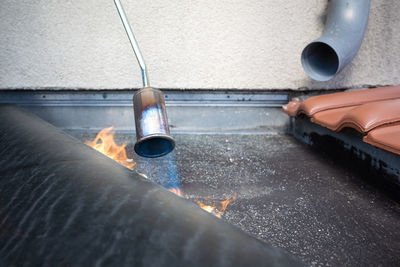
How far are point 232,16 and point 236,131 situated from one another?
972 millimetres

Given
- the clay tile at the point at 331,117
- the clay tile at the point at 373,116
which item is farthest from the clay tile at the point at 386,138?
the clay tile at the point at 331,117

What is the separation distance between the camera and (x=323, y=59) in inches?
72.6

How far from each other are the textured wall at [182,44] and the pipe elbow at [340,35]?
0.23m

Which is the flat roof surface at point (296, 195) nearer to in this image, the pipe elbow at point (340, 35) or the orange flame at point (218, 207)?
the orange flame at point (218, 207)

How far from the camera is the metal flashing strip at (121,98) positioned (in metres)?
2.11

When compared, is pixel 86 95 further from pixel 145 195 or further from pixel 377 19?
pixel 377 19

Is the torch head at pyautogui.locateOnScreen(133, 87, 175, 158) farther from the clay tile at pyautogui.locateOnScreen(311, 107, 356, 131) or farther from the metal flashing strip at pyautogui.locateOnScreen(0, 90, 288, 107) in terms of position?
the metal flashing strip at pyautogui.locateOnScreen(0, 90, 288, 107)

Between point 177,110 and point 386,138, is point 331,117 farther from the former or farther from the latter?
point 177,110

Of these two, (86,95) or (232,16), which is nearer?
(232,16)

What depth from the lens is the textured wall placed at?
6.25 ft

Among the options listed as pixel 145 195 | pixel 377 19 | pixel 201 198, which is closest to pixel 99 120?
pixel 201 198

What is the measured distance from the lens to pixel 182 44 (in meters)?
1.99

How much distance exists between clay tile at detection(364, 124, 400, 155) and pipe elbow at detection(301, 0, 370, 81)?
75 centimetres

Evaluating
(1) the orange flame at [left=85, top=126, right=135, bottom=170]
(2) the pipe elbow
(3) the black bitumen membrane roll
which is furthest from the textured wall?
(3) the black bitumen membrane roll
